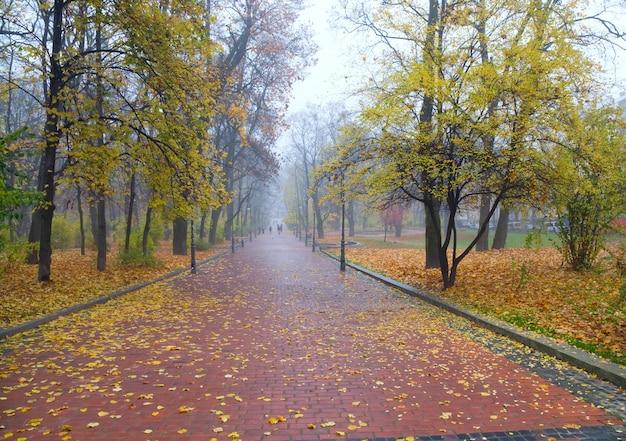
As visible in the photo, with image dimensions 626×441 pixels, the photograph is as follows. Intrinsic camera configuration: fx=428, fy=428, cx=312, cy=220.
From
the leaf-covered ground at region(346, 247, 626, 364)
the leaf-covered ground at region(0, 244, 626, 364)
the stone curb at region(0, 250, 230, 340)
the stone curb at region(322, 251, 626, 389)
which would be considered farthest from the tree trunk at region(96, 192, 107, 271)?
the stone curb at region(322, 251, 626, 389)

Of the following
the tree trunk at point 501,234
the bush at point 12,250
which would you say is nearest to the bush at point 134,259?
the bush at point 12,250

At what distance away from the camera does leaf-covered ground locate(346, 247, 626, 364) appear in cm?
639

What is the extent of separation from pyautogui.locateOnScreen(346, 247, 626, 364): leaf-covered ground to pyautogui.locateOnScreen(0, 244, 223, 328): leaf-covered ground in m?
8.44

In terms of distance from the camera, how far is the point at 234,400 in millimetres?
4336

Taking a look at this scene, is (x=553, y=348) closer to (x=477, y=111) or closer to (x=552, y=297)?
(x=552, y=297)

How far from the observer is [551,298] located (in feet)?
28.4

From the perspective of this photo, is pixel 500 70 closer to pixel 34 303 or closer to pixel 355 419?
pixel 355 419

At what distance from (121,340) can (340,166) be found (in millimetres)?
6311

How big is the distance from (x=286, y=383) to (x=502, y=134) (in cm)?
681

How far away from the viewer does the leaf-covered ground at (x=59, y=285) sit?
8359 millimetres

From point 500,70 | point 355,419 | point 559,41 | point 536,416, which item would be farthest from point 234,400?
point 559,41

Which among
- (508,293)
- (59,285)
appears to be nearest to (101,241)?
(59,285)

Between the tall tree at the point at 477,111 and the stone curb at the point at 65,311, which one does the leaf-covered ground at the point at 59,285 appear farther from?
the tall tree at the point at 477,111

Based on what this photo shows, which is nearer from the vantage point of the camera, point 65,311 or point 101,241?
point 65,311
